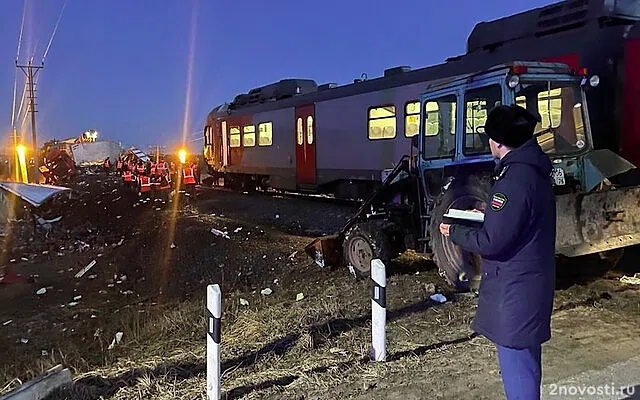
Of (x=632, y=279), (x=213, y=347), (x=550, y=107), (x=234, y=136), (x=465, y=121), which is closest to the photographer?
(x=213, y=347)

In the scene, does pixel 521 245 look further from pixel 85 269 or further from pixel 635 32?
pixel 85 269

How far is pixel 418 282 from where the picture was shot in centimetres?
764

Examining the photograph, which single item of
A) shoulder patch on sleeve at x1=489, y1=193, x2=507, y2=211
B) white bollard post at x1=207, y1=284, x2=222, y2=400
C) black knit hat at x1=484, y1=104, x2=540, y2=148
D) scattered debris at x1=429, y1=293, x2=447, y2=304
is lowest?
scattered debris at x1=429, y1=293, x2=447, y2=304

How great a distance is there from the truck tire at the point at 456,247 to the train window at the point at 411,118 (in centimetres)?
646

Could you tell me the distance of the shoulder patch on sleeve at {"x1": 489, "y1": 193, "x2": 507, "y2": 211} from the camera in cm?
301

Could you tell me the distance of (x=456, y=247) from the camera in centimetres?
644

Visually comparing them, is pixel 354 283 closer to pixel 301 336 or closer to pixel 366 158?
pixel 301 336

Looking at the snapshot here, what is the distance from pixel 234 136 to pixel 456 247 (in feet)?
57.8

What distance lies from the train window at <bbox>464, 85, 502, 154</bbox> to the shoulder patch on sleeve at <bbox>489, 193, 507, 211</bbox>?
131 inches

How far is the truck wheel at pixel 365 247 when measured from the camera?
25.9ft

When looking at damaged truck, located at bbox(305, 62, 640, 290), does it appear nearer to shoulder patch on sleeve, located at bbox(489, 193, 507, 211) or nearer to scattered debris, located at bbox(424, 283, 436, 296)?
scattered debris, located at bbox(424, 283, 436, 296)

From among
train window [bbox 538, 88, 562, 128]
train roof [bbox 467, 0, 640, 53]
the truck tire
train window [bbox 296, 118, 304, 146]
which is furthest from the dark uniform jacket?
train window [bbox 296, 118, 304, 146]

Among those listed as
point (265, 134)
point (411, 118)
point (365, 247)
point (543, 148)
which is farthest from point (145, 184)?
point (543, 148)

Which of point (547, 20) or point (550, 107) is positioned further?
point (547, 20)
